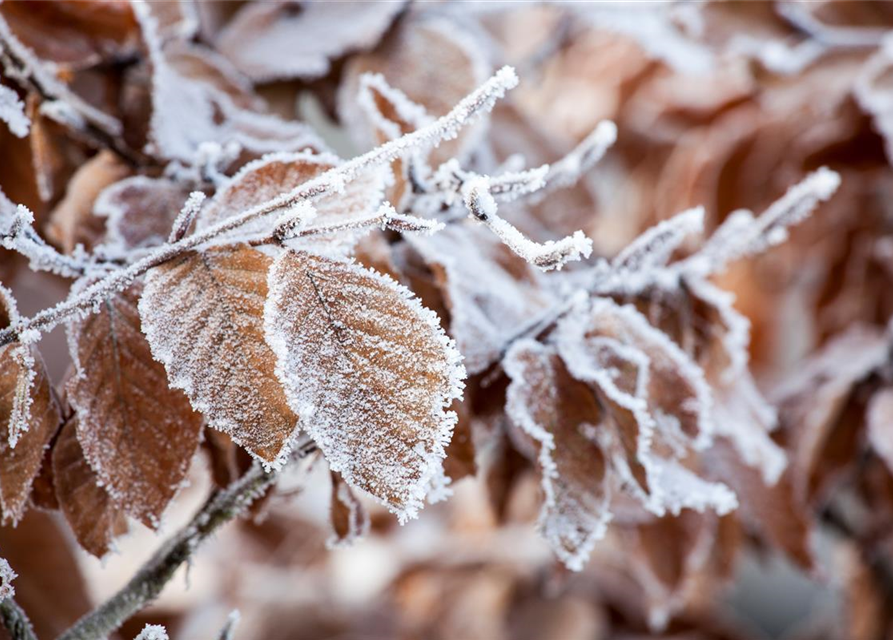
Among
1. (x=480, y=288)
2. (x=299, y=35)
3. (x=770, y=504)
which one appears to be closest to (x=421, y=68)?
(x=299, y=35)

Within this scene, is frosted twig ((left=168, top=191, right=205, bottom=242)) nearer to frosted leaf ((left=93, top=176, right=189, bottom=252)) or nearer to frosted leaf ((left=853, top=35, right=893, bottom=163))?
frosted leaf ((left=93, top=176, right=189, bottom=252))

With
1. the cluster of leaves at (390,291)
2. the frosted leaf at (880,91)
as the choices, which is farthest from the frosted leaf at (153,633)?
the frosted leaf at (880,91)

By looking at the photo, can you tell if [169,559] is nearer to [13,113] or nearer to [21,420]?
[21,420]

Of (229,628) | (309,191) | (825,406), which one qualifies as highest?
(309,191)

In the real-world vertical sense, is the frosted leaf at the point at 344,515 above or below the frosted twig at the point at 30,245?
below

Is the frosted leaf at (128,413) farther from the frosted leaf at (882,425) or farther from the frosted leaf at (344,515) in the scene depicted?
the frosted leaf at (882,425)

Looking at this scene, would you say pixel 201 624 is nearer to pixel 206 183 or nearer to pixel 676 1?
pixel 206 183
